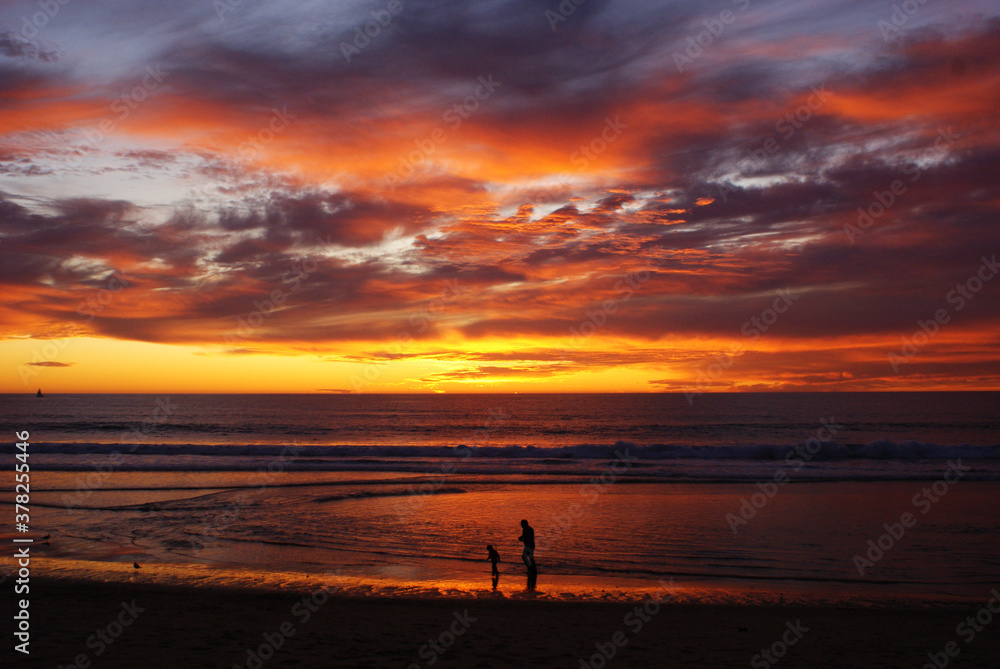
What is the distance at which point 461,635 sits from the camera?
9.43 metres

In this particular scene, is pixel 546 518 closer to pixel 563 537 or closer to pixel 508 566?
pixel 563 537

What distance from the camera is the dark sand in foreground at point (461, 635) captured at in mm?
8477

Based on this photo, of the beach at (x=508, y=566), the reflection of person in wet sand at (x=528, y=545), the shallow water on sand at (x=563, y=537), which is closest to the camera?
the beach at (x=508, y=566)

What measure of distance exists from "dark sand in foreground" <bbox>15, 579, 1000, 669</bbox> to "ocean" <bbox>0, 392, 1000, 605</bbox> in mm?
969

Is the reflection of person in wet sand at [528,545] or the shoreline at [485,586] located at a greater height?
the reflection of person in wet sand at [528,545]

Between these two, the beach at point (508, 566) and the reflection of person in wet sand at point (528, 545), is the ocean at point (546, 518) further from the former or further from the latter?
the reflection of person in wet sand at point (528, 545)

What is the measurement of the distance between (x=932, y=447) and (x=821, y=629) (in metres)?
37.9

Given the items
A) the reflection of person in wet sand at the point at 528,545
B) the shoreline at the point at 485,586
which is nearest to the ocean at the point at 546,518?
the shoreline at the point at 485,586

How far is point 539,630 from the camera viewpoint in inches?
384

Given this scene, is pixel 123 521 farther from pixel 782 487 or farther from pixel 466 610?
pixel 782 487

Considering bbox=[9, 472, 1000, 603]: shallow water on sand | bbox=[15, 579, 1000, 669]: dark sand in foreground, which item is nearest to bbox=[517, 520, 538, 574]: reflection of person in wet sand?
bbox=[9, 472, 1000, 603]: shallow water on sand

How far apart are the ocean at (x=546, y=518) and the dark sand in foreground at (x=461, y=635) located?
969mm

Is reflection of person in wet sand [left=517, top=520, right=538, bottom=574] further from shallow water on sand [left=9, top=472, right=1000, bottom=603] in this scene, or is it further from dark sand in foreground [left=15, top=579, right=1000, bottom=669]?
dark sand in foreground [left=15, top=579, right=1000, bottom=669]

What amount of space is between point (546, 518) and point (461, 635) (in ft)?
34.2
